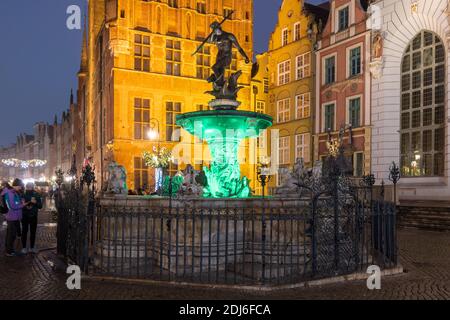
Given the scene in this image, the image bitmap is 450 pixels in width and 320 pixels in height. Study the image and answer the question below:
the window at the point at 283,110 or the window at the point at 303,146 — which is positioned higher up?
the window at the point at 283,110

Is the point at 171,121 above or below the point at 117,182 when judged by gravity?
above

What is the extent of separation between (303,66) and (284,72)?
1.92m

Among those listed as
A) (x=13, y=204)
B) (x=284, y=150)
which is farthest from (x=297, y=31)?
(x=13, y=204)

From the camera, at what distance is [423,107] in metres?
23.7

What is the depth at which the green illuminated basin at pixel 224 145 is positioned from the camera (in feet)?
38.2

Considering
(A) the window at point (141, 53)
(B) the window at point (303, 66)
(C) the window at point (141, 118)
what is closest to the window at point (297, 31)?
(B) the window at point (303, 66)

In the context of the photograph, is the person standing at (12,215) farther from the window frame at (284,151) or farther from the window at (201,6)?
the window at (201,6)

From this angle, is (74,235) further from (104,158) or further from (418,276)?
(104,158)

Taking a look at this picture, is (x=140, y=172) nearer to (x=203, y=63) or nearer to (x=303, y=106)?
(x=203, y=63)

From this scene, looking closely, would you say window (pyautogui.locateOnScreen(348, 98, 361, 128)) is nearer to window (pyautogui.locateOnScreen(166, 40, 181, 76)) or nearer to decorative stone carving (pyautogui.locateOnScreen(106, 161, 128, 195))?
window (pyautogui.locateOnScreen(166, 40, 181, 76))

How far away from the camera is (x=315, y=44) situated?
97.0 ft

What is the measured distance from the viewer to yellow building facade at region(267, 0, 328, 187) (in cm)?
3022
